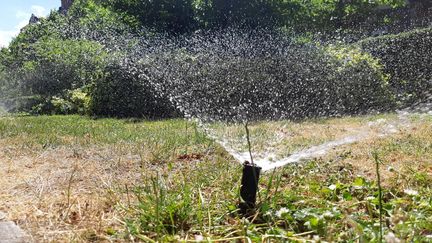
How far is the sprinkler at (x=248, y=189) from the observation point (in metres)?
1.99

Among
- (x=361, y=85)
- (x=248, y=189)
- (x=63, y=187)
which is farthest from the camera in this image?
(x=361, y=85)

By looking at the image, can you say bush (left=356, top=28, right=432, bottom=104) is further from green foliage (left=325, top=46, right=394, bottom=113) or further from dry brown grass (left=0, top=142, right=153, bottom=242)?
dry brown grass (left=0, top=142, right=153, bottom=242)

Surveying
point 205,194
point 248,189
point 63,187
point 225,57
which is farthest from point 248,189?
point 225,57

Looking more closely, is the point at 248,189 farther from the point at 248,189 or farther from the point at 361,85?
the point at 361,85

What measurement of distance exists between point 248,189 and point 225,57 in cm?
792

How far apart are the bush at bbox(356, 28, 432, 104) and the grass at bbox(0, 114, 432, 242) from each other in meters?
5.17

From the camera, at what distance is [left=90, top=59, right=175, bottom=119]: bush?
9359mm

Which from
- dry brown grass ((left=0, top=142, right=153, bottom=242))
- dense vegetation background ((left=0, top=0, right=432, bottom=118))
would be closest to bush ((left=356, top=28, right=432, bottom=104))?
dense vegetation background ((left=0, top=0, right=432, bottom=118))

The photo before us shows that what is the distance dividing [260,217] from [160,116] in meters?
7.32

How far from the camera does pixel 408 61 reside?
9.59 metres

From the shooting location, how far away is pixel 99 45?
13695 millimetres

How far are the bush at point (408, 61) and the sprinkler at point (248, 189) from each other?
25.1ft

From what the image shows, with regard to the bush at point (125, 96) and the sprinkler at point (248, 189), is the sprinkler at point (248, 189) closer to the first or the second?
the sprinkler at point (248, 189)

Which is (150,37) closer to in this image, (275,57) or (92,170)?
(275,57)
